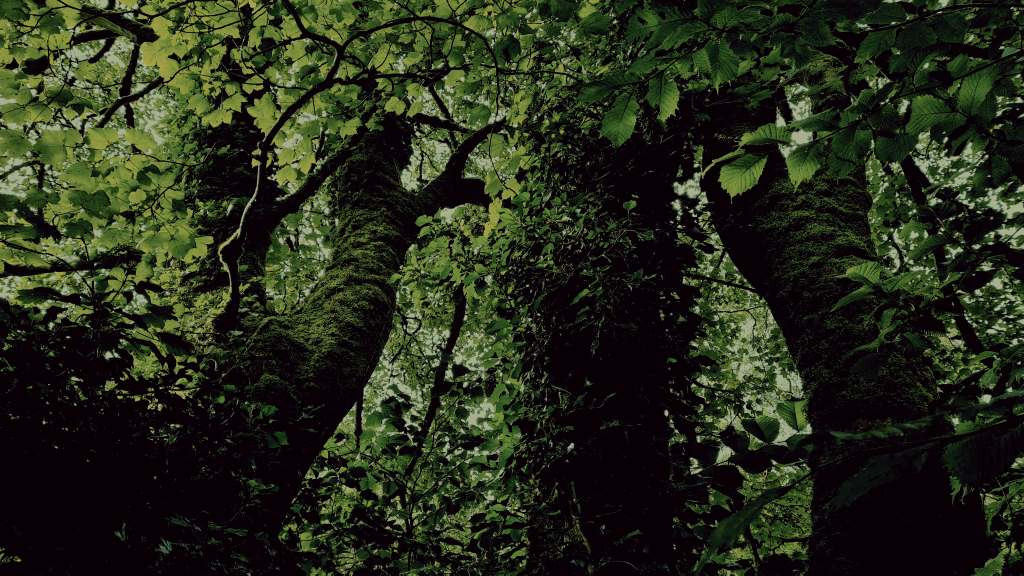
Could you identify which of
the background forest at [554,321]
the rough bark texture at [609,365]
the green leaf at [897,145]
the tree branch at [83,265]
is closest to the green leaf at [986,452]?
the background forest at [554,321]

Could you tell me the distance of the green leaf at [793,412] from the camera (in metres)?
1.06

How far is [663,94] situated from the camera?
4.70 feet

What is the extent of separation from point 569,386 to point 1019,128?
197cm

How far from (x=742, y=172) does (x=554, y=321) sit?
1.62m

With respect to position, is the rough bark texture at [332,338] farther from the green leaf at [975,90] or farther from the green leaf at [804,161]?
the green leaf at [975,90]

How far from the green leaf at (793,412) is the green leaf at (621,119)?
76 cm

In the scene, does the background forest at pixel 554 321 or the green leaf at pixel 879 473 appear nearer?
the green leaf at pixel 879 473

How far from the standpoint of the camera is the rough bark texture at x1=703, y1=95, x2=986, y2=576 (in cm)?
210

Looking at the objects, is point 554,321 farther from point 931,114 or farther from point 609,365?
point 931,114

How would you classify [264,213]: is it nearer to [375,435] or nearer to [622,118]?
[375,435]

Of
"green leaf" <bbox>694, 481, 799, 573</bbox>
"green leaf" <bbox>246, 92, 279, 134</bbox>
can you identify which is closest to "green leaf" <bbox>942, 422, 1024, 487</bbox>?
"green leaf" <bbox>694, 481, 799, 573</bbox>

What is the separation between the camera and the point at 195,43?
11.0ft

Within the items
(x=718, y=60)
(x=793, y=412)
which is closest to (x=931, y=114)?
(x=718, y=60)

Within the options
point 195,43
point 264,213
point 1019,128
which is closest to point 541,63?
point 195,43
